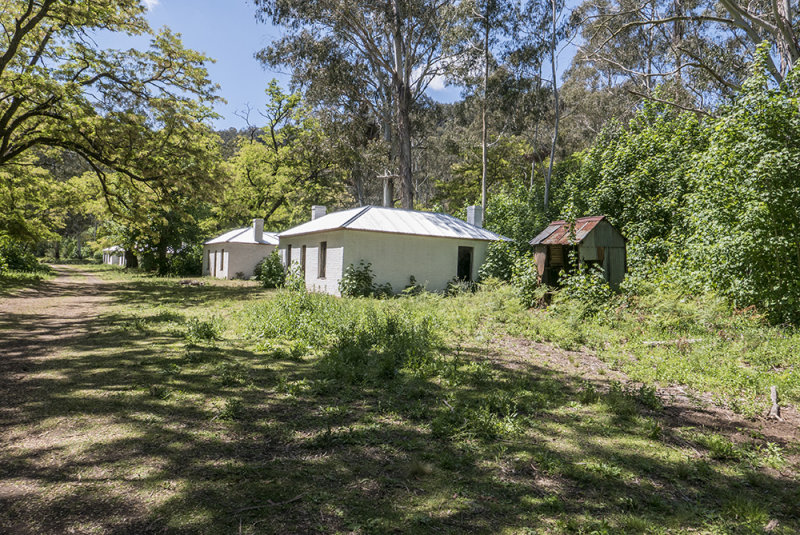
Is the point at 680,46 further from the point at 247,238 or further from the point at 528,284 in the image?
the point at 247,238

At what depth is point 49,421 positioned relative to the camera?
4.47m

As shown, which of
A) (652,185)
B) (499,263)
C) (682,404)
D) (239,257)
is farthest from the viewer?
(239,257)

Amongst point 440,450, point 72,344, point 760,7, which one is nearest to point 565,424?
point 440,450

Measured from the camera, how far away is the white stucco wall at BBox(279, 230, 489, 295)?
18078mm

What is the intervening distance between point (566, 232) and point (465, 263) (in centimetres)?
850

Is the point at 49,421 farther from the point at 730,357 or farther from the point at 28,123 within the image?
the point at 28,123

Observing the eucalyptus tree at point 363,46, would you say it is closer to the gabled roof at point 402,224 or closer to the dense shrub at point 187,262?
the gabled roof at point 402,224

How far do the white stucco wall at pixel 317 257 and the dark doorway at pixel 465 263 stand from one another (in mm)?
5715

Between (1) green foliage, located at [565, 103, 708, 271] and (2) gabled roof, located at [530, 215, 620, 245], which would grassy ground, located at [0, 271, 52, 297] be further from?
(1) green foliage, located at [565, 103, 708, 271]

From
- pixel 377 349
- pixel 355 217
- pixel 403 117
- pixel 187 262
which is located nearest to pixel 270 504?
pixel 377 349

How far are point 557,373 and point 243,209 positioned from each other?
3283 centimetres

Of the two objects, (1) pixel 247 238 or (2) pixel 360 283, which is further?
(1) pixel 247 238

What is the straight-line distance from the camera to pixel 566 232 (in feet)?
40.4

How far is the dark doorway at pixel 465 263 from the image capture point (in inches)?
803
